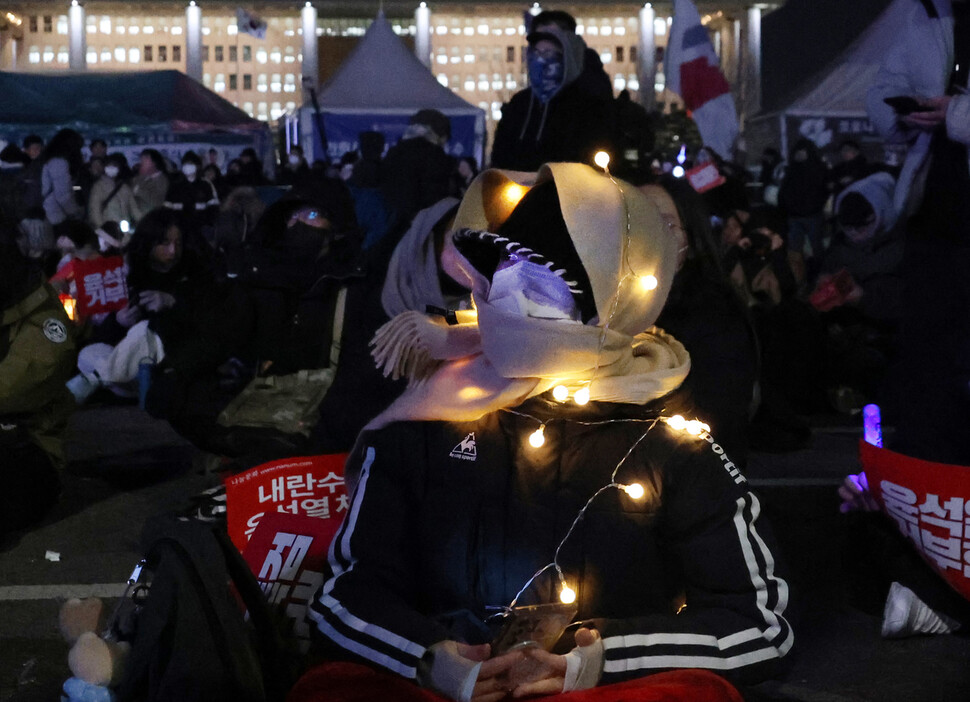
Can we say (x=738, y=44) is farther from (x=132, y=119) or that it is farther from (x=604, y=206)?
(x=604, y=206)

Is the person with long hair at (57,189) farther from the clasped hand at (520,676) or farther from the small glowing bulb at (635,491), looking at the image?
the clasped hand at (520,676)

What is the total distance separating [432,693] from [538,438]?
595mm

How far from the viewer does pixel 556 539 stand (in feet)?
8.91

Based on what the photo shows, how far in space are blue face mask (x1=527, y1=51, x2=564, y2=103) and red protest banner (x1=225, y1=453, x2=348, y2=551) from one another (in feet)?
7.70

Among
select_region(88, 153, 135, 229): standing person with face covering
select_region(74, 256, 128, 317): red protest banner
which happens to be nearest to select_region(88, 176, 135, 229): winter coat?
select_region(88, 153, 135, 229): standing person with face covering

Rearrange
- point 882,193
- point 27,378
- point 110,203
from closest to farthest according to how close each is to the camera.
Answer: point 882,193 → point 27,378 → point 110,203

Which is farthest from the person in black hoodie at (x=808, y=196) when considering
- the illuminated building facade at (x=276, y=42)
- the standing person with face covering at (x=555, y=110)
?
the illuminated building facade at (x=276, y=42)

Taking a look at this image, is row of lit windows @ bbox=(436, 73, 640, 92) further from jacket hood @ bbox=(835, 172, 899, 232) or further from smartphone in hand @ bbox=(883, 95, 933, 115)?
smartphone in hand @ bbox=(883, 95, 933, 115)

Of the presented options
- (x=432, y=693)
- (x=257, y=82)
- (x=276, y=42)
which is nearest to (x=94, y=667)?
(x=432, y=693)

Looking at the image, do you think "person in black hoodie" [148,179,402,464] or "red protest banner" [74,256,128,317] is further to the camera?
"red protest banner" [74,256,128,317]

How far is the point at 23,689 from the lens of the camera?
3719 mm

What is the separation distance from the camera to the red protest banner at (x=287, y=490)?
4.45 meters

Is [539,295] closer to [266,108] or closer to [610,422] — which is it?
[610,422]

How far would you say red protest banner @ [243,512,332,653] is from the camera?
3.28 meters
